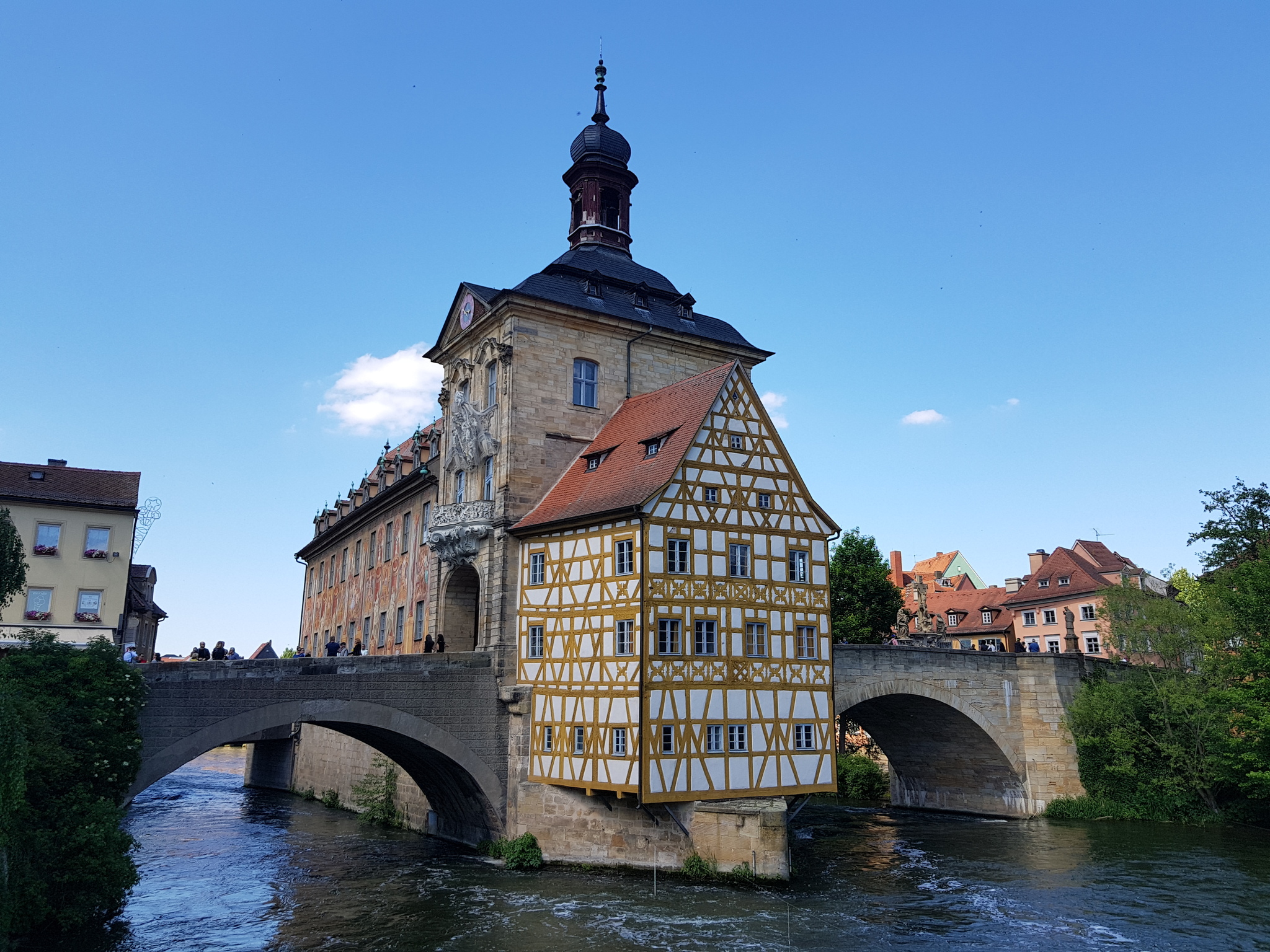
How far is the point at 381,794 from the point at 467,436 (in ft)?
42.9

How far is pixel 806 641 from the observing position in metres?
24.8

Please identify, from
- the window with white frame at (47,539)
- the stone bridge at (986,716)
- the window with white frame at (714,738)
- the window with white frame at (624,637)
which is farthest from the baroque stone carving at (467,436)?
the window with white frame at (47,539)

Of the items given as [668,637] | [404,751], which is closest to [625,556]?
[668,637]

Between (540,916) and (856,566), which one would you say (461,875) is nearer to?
(540,916)

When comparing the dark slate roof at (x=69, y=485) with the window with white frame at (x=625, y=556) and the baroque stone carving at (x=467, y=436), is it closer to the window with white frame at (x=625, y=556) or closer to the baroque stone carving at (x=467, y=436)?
the baroque stone carving at (x=467, y=436)

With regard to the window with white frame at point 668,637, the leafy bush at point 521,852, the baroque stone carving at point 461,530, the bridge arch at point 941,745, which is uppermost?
the baroque stone carving at point 461,530

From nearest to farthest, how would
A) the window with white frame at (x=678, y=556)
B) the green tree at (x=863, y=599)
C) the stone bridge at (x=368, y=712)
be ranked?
the stone bridge at (x=368, y=712)
the window with white frame at (x=678, y=556)
the green tree at (x=863, y=599)

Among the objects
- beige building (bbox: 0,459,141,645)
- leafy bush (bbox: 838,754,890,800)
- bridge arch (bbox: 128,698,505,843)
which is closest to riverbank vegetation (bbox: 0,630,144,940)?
bridge arch (bbox: 128,698,505,843)

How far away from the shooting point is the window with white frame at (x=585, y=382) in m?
28.4

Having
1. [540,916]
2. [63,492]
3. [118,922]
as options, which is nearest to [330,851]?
[118,922]

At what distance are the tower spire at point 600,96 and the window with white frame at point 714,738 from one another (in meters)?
23.5

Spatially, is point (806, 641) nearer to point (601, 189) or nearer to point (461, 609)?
point (461, 609)

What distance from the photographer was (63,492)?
116 feet

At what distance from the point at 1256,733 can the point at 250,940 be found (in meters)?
27.7
